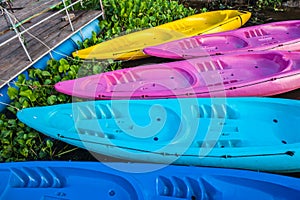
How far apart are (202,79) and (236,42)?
1651mm

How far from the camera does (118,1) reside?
20.2 feet

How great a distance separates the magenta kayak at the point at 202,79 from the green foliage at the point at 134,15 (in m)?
1.79

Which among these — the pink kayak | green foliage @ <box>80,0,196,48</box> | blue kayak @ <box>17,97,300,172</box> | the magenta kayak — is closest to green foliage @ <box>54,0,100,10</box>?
green foliage @ <box>80,0,196,48</box>

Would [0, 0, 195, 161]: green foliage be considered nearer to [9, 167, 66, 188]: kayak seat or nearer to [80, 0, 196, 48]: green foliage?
[80, 0, 196, 48]: green foliage

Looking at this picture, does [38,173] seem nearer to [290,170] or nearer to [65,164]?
[65,164]

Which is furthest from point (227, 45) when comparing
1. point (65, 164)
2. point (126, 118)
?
point (65, 164)

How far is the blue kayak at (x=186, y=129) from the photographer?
2609 millimetres

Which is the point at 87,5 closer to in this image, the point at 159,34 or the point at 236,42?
the point at 159,34

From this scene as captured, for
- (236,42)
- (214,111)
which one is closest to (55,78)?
(214,111)

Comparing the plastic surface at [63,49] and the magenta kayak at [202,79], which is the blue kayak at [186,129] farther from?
the plastic surface at [63,49]

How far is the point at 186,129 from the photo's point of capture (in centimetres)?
290

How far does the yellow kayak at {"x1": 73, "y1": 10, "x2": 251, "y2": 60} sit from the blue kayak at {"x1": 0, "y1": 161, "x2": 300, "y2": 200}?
8.52 feet

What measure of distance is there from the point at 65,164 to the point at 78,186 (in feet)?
0.90

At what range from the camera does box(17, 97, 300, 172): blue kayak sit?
103 inches
